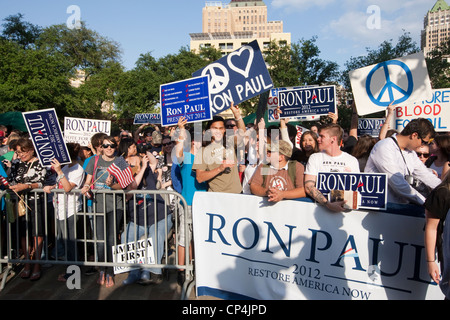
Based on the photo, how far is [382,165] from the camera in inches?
143

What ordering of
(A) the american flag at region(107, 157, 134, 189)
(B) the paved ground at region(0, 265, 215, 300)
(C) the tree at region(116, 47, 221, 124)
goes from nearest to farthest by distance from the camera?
(B) the paved ground at region(0, 265, 215, 300), (A) the american flag at region(107, 157, 134, 189), (C) the tree at region(116, 47, 221, 124)

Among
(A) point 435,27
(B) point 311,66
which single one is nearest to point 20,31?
(B) point 311,66

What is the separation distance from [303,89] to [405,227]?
4482 mm

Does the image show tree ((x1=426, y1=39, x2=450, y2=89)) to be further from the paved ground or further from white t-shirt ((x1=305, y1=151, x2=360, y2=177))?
the paved ground

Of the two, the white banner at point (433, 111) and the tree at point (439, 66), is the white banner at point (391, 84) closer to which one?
the white banner at point (433, 111)

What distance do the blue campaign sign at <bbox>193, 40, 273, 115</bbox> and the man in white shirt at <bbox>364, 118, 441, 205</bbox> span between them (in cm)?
179

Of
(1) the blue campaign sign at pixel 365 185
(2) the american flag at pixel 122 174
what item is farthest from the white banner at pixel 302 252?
(2) the american flag at pixel 122 174

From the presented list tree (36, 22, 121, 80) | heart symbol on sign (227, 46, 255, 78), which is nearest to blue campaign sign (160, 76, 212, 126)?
heart symbol on sign (227, 46, 255, 78)

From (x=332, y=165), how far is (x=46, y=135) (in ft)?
10.9

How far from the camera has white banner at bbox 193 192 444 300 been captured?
305cm

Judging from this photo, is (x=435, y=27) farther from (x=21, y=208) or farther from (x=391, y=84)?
(x=21, y=208)

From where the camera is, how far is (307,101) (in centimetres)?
696
